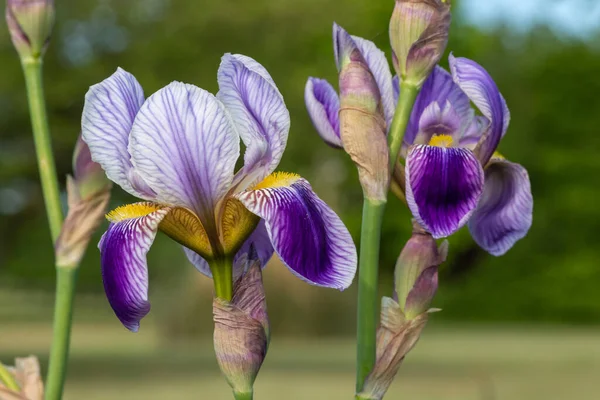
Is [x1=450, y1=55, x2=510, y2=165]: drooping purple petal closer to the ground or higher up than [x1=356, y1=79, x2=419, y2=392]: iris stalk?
higher up

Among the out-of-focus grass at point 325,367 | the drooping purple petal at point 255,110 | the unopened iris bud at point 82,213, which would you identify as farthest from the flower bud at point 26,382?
the out-of-focus grass at point 325,367

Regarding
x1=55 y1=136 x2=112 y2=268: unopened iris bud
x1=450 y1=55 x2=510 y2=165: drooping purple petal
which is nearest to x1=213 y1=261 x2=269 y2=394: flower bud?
x1=55 y1=136 x2=112 y2=268: unopened iris bud

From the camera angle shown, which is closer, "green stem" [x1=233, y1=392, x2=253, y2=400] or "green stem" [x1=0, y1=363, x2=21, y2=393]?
"green stem" [x1=233, y1=392, x2=253, y2=400]

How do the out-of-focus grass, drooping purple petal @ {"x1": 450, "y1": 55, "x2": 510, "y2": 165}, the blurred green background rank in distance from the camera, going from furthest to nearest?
the blurred green background < the out-of-focus grass < drooping purple petal @ {"x1": 450, "y1": 55, "x2": 510, "y2": 165}

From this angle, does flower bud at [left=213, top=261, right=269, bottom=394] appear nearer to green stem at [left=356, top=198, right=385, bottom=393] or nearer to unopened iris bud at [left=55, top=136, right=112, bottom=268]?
green stem at [left=356, top=198, right=385, bottom=393]

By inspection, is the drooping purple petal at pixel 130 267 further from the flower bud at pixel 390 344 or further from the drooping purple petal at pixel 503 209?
the drooping purple petal at pixel 503 209

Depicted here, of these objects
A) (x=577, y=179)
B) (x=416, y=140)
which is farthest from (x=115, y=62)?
(x=416, y=140)
